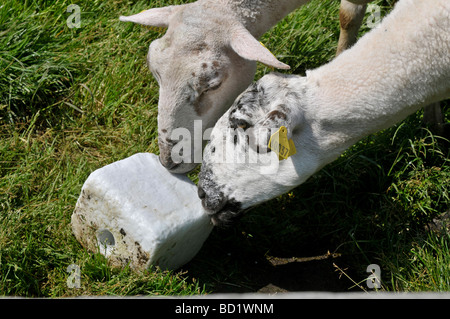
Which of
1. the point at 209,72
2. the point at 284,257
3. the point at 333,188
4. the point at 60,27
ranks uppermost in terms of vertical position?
the point at 209,72

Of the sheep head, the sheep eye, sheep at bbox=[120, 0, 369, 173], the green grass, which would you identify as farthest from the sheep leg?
the sheep eye

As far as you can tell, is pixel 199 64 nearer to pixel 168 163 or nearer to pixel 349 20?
pixel 168 163

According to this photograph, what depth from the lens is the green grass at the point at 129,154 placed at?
4152 mm

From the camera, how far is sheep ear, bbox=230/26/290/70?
13.0 feet

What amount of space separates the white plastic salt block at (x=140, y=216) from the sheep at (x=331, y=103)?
0.24 meters

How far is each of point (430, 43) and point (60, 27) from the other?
3642 millimetres

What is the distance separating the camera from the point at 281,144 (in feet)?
11.6

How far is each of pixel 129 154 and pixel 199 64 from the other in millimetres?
1281

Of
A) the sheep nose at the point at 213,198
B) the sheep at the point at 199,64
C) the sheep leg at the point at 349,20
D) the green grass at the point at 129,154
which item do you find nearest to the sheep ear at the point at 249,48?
the sheep at the point at 199,64

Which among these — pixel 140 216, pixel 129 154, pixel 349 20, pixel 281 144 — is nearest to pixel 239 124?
pixel 281 144

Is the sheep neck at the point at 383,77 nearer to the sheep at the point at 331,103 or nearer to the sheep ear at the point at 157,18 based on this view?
the sheep at the point at 331,103

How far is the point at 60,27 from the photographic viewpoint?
5.88 m
